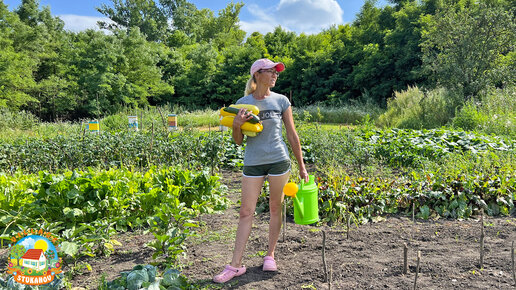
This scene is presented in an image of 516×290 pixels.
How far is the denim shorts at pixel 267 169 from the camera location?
2537mm

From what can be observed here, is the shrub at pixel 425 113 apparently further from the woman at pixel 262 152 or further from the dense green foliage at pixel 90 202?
the woman at pixel 262 152

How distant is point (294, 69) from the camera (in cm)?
2531

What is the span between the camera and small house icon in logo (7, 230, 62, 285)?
6.61ft

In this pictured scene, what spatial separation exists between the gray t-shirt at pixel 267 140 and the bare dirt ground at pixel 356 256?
85 centimetres

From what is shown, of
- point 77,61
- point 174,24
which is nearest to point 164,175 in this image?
point 77,61

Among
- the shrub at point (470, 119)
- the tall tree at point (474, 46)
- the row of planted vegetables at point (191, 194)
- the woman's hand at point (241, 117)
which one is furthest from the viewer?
the tall tree at point (474, 46)

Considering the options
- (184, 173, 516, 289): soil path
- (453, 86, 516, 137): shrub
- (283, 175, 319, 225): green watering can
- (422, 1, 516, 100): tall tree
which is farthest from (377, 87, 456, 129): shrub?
(283, 175, 319, 225): green watering can

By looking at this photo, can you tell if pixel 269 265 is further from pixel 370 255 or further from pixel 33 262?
pixel 33 262

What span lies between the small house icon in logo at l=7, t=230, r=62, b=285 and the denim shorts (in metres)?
1.33

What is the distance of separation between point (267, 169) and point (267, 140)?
21 cm

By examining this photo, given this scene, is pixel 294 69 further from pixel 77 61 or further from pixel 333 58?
pixel 77 61

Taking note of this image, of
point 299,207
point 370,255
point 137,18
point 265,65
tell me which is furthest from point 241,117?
point 137,18

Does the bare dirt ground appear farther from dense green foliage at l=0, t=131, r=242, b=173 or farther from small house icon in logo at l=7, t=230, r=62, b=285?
dense green foliage at l=0, t=131, r=242, b=173

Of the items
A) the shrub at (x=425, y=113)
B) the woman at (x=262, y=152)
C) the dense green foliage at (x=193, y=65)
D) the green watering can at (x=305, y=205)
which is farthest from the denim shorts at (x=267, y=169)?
the dense green foliage at (x=193, y=65)
